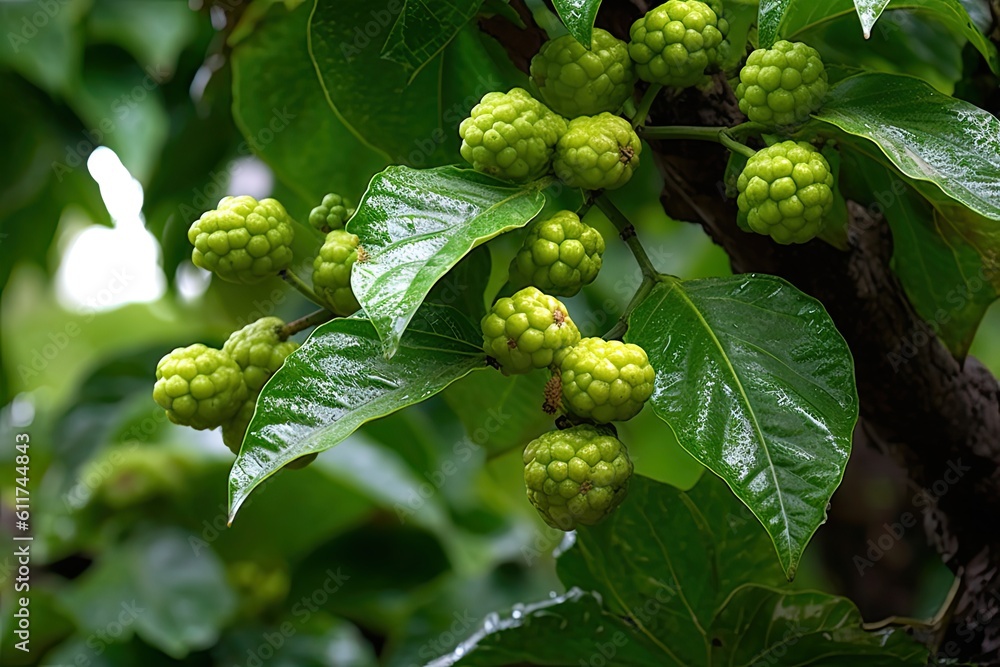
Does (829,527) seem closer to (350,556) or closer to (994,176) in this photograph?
(350,556)

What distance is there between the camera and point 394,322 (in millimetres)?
444

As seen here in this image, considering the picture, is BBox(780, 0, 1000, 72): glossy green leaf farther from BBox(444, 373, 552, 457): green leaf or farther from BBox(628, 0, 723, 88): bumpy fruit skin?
BBox(444, 373, 552, 457): green leaf

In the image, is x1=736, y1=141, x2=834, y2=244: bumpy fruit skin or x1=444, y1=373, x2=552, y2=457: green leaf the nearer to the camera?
x1=736, y1=141, x2=834, y2=244: bumpy fruit skin

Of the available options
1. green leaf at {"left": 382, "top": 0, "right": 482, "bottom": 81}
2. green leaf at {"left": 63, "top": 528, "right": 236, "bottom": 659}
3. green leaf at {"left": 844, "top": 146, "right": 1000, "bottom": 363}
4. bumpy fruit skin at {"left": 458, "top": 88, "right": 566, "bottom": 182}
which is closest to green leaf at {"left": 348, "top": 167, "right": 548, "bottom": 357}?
bumpy fruit skin at {"left": 458, "top": 88, "right": 566, "bottom": 182}

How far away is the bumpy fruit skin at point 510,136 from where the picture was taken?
0.53 meters

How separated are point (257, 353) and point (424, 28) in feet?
0.71

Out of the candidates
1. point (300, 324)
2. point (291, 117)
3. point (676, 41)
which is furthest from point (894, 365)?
point (291, 117)

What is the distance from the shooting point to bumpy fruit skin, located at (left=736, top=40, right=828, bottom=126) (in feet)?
1.75

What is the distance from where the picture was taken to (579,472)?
518 mm

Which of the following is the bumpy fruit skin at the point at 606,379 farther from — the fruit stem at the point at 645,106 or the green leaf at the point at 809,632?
the green leaf at the point at 809,632

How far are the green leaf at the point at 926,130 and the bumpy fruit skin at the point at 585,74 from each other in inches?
4.3

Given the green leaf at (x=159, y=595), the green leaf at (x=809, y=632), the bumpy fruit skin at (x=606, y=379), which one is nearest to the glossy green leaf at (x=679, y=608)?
the green leaf at (x=809, y=632)

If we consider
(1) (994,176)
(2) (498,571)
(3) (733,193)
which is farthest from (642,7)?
(2) (498,571)

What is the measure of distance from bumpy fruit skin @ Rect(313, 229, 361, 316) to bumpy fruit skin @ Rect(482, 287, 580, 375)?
0.09 metres
